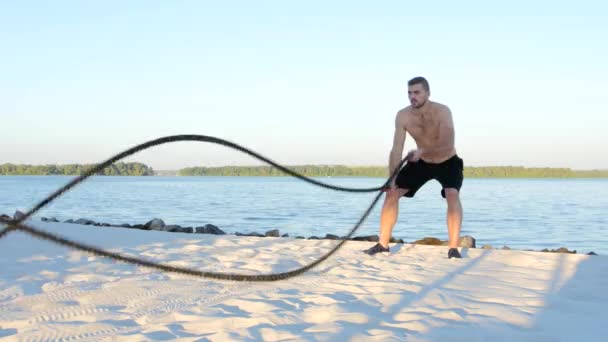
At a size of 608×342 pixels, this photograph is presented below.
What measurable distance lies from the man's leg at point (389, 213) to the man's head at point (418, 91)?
94cm

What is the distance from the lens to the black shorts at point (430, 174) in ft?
20.0

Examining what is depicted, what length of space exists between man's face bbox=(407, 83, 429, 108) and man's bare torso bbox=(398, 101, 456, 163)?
8cm

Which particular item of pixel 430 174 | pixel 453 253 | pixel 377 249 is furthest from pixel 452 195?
pixel 377 249

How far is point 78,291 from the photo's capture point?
4.15 meters

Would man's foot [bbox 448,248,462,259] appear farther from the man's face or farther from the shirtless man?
the man's face

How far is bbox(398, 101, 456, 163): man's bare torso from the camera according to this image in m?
6.03

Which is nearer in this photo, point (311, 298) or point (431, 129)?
point (311, 298)

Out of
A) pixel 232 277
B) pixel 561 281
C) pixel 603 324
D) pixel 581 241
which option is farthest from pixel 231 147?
pixel 581 241

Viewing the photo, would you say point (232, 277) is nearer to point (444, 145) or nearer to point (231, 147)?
point (231, 147)

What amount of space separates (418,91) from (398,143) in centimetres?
62

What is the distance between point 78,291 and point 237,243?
3147 mm

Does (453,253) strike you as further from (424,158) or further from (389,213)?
(424,158)

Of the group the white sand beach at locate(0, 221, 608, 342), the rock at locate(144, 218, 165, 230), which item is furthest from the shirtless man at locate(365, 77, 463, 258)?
the rock at locate(144, 218, 165, 230)

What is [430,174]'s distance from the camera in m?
6.21
